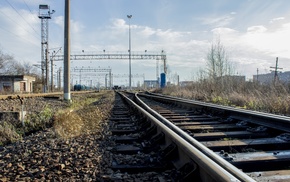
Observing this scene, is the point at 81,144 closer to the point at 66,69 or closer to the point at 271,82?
the point at 271,82

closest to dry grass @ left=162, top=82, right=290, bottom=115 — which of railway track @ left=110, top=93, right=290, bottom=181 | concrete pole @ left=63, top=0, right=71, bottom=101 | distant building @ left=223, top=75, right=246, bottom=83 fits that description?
distant building @ left=223, top=75, right=246, bottom=83

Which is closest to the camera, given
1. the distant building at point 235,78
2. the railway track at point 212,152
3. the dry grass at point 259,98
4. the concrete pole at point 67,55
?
the railway track at point 212,152

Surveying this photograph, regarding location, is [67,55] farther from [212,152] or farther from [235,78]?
[212,152]

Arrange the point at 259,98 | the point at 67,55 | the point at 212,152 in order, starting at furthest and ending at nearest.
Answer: the point at 67,55 → the point at 259,98 → the point at 212,152

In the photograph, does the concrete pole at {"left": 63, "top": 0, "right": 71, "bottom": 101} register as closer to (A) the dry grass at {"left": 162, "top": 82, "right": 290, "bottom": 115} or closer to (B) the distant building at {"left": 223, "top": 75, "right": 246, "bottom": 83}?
(A) the dry grass at {"left": 162, "top": 82, "right": 290, "bottom": 115}

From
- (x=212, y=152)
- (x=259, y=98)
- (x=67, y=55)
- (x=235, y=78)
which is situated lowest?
(x=212, y=152)

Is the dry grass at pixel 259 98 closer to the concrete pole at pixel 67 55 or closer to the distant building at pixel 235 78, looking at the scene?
the distant building at pixel 235 78

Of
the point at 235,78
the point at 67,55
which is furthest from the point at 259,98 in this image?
the point at 67,55

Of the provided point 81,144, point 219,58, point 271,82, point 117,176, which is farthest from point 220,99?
point 117,176

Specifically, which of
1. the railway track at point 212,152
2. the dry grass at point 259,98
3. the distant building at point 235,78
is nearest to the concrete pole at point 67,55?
the dry grass at point 259,98

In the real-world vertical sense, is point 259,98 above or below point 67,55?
below

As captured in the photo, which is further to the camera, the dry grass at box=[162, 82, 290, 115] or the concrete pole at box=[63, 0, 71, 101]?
the concrete pole at box=[63, 0, 71, 101]

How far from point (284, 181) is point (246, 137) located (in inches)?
84.8

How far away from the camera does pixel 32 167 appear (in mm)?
3402
